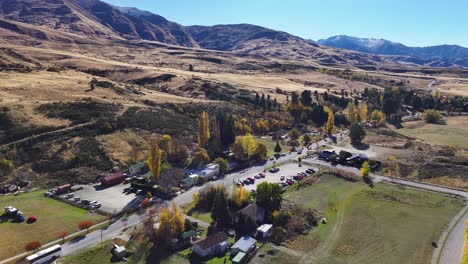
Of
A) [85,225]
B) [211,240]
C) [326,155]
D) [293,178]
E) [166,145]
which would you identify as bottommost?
[293,178]

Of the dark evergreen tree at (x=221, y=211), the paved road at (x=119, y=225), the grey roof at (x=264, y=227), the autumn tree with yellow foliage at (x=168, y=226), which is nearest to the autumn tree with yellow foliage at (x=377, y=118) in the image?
the paved road at (x=119, y=225)

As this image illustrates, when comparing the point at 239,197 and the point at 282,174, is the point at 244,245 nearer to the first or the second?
the point at 239,197

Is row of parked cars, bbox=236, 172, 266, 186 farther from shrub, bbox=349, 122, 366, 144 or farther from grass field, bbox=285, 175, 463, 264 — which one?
shrub, bbox=349, 122, 366, 144

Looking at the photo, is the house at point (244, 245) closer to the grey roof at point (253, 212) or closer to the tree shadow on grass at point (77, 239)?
the grey roof at point (253, 212)

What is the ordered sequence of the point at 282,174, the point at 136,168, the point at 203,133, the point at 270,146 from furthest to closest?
the point at 270,146 < the point at 203,133 < the point at 282,174 < the point at 136,168

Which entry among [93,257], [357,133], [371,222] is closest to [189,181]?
[93,257]

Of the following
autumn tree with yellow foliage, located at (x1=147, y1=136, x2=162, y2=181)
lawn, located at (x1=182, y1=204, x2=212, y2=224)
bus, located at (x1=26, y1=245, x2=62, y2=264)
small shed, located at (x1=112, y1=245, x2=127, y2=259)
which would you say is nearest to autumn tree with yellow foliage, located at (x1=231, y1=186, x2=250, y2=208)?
→ lawn, located at (x1=182, y1=204, x2=212, y2=224)
